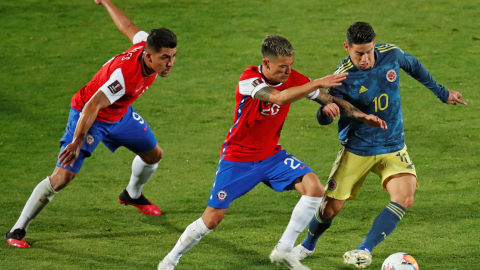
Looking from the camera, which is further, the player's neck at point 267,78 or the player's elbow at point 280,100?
the player's neck at point 267,78

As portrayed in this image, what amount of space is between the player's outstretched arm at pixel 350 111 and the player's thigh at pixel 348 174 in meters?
0.40

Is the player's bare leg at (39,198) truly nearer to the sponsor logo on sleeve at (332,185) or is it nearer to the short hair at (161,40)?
the short hair at (161,40)

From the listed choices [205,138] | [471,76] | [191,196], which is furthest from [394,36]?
[191,196]

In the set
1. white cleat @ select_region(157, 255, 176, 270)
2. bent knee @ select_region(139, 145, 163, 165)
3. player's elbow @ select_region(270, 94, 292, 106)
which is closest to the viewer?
player's elbow @ select_region(270, 94, 292, 106)

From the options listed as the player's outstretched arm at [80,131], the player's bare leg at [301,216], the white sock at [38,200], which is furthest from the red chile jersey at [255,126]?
the white sock at [38,200]

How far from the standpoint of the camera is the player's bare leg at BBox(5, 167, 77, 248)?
5680mm

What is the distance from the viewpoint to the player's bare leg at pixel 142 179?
21.2 ft

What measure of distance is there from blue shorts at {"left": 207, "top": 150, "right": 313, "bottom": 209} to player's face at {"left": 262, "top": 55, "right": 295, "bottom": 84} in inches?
27.0

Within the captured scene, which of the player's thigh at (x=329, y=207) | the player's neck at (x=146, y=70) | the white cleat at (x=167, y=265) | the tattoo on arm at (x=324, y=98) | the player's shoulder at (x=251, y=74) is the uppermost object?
the player's shoulder at (x=251, y=74)

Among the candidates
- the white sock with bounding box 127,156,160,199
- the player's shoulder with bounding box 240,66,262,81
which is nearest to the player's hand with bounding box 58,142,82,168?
the white sock with bounding box 127,156,160,199

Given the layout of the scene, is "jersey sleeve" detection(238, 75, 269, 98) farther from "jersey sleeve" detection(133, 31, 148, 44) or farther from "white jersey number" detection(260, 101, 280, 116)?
"jersey sleeve" detection(133, 31, 148, 44)

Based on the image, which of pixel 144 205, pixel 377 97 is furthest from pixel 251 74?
pixel 144 205

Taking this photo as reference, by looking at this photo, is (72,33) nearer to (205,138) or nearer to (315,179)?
(205,138)

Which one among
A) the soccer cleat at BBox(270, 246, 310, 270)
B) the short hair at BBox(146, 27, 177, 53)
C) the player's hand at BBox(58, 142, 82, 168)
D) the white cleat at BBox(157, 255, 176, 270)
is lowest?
the white cleat at BBox(157, 255, 176, 270)
